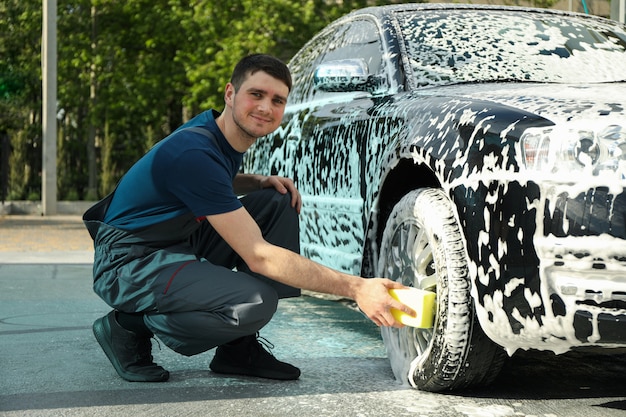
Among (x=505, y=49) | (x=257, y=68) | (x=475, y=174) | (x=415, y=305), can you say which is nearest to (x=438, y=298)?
(x=415, y=305)

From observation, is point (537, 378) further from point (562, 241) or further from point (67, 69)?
point (67, 69)

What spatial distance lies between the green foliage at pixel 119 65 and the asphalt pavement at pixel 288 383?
13383 millimetres

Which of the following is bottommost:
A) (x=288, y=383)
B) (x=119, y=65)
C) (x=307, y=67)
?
(x=288, y=383)

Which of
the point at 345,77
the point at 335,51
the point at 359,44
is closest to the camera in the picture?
the point at 345,77

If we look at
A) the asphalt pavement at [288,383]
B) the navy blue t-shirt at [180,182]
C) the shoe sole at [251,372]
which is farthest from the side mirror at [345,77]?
the shoe sole at [251,372]

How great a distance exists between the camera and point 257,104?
3.89 metres

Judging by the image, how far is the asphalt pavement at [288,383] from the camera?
11.7 ft

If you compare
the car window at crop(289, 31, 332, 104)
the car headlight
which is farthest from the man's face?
the car window at crop(289, 31, 332, 104)

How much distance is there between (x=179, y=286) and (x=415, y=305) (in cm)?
87

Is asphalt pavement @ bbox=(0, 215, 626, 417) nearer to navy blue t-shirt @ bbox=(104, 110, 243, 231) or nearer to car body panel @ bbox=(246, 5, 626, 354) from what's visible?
car body panel @ bbox=(246, 5, 626, 354)

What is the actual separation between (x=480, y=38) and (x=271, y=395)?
1.87 metres

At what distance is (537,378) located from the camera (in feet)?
13.6

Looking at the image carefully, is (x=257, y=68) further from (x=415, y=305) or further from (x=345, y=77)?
(x=415, y=305)

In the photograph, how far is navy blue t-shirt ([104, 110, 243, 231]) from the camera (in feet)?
12.0
